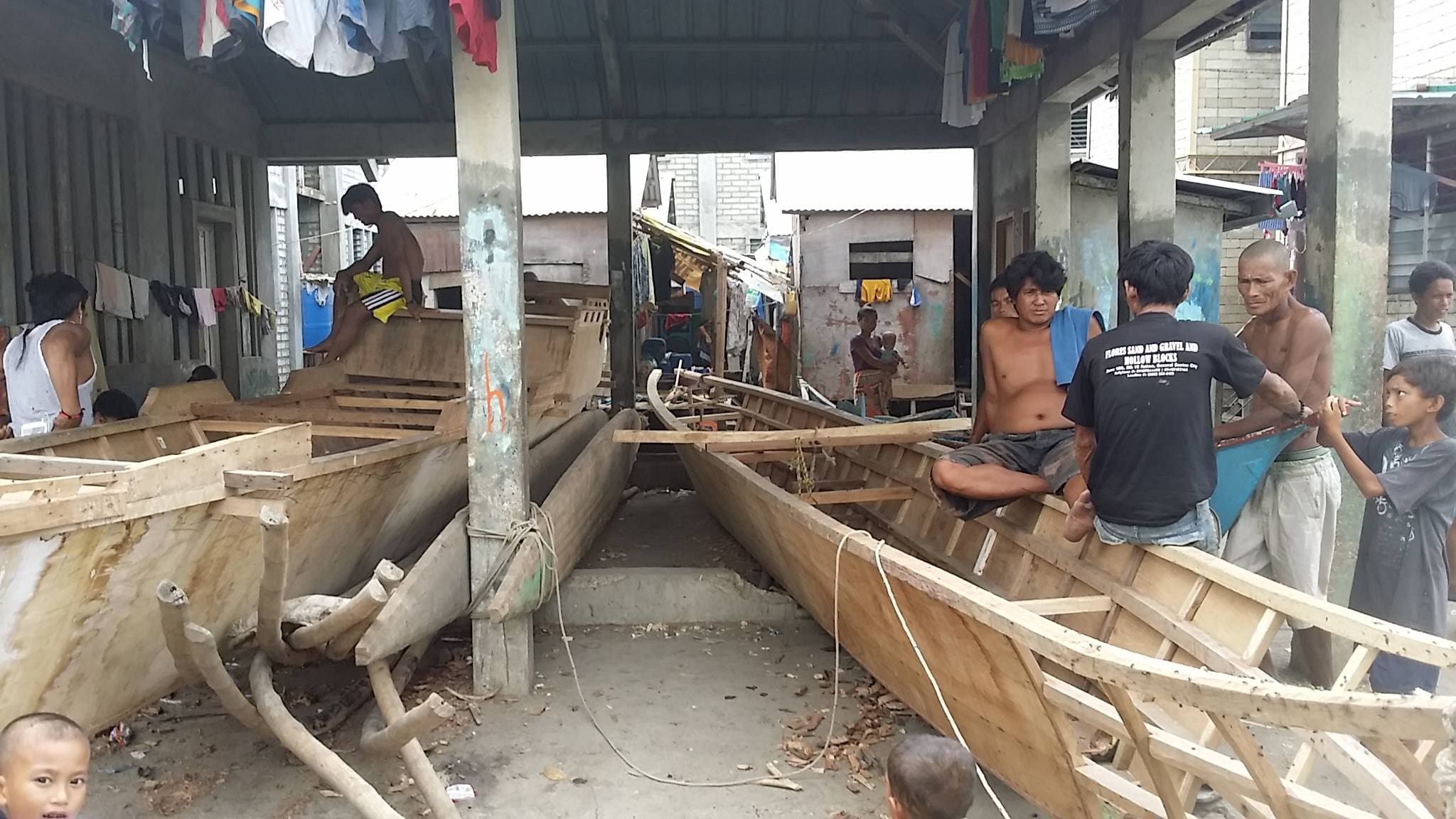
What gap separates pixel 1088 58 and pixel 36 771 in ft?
22.0

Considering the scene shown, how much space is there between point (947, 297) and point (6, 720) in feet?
41.7

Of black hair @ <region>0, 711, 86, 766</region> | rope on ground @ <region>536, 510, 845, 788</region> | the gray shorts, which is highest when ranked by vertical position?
the gray shorts

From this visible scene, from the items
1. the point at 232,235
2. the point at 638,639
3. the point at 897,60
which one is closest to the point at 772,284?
the point at 897,60

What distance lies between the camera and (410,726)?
3080 mm

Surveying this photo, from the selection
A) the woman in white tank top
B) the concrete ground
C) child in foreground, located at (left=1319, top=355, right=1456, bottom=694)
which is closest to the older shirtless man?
child in foreground, located at (left=1319, top=355, right=1456, bottom=694)

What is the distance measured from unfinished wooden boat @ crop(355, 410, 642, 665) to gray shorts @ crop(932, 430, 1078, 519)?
1.95 metres

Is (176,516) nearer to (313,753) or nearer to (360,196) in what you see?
(313,753)

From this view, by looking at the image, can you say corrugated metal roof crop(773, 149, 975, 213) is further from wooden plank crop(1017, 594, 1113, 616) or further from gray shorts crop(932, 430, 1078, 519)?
wooden plank crop(1017, 594, 1113, 616)

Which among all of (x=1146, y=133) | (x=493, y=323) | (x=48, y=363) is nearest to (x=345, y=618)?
(x=493, y=323)

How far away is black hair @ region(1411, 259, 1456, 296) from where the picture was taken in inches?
186

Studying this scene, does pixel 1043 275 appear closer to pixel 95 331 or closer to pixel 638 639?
pixel 638 639

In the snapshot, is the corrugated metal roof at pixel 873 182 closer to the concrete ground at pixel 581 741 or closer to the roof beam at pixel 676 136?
the roof beam at pixel 676 136

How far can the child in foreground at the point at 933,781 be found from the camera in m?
2.03

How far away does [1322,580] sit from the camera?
409 cm
